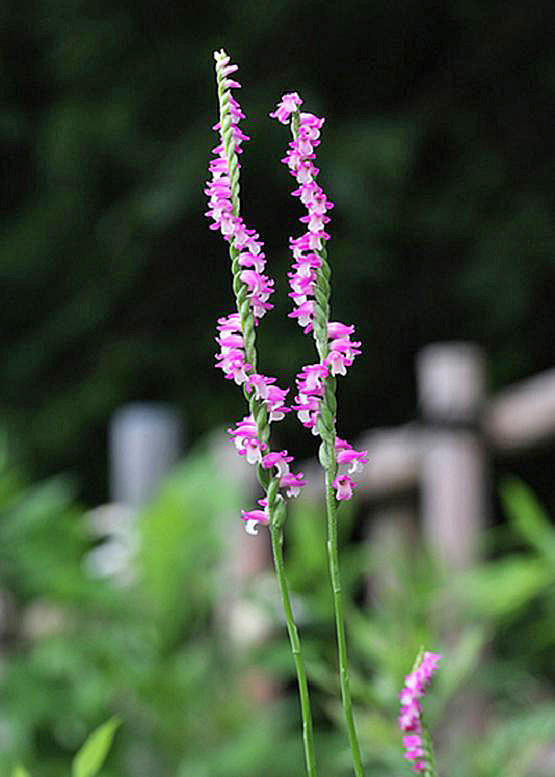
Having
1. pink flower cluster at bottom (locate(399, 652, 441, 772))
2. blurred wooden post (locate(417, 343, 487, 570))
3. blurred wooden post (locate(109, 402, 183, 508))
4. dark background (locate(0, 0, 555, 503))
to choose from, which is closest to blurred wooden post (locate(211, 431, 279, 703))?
blurred wooden post (locate(109, 402, 183, 508))

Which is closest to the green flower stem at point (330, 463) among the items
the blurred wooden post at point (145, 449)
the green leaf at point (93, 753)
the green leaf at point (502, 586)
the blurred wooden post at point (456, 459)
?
the green leaf at point (93, 753)

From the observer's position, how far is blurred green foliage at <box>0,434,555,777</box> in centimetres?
249

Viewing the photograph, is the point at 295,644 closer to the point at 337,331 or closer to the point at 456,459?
the point at 337,331

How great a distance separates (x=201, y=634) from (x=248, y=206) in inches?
74.2

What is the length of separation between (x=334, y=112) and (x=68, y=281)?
1.07 meters

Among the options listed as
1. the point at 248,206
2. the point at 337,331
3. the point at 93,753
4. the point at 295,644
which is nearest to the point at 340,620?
the point at 295,644

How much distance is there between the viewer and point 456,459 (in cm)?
275

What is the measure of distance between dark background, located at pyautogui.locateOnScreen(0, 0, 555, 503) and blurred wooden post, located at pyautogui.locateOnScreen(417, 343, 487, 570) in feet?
4.83

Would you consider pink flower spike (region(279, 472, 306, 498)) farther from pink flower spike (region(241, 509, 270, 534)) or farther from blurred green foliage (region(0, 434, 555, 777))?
blurred green foliage (region(0, 434, 555, 777))

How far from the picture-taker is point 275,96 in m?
4.09

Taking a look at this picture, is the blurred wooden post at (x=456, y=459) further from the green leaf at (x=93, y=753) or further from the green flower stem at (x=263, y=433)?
the green flower stem at (x=263, y=433)

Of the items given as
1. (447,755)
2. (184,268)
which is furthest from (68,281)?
(447,755)

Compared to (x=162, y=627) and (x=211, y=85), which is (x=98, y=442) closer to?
(x=211, y=85)

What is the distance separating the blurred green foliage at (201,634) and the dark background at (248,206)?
1487mm
